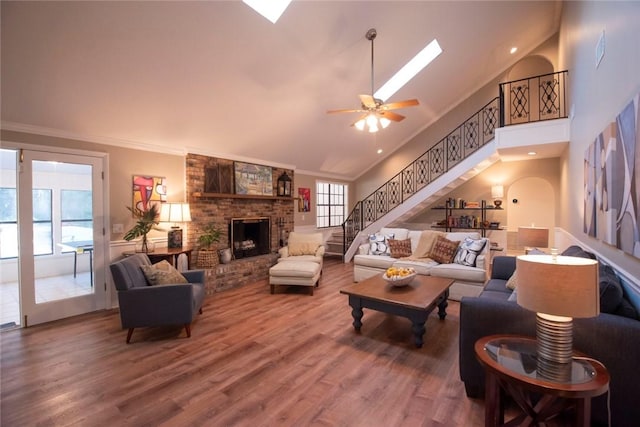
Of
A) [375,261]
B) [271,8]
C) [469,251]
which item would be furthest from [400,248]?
[271,8]

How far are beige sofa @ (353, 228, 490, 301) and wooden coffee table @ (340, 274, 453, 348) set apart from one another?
78 cm

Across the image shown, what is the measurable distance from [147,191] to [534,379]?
16.8ft

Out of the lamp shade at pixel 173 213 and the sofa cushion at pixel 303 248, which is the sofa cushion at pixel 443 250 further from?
the lamp shade at pixel 173 213

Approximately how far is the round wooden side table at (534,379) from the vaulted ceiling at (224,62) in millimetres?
3924

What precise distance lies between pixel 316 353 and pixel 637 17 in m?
3.38

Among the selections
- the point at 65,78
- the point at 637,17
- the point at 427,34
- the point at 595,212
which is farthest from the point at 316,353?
the point at 427,34

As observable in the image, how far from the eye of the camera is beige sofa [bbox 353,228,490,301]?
4.40 meters

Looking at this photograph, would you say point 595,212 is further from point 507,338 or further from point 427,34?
point 427,34

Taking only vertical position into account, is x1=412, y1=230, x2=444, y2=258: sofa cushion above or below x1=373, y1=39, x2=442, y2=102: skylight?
below

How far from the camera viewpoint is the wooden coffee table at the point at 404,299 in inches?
119

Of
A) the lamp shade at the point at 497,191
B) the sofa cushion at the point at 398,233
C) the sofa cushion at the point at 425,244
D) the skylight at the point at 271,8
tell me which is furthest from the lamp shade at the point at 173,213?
the lamp shade at the point at 497,191

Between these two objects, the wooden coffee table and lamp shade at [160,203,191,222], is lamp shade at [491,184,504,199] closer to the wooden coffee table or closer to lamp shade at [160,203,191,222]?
the wooden coffee table

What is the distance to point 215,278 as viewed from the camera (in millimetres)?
4961

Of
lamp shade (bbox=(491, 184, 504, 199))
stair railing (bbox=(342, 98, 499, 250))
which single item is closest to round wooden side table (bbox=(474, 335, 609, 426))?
stair railing (bbox=(342, 98, 499, 250))
